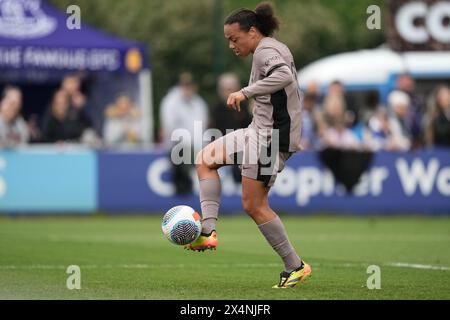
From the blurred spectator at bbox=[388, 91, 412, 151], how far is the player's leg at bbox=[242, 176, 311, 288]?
1312 cm

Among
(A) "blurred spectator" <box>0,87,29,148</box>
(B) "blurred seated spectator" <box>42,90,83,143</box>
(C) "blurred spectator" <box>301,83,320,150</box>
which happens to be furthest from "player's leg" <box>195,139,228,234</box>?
(C) "blurred spectator" <box>301,83,320,150</box>

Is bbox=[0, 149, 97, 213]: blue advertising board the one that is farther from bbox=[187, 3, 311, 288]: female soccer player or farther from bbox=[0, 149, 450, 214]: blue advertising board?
bbox=[187, 3, 311, 288]: female soccer player

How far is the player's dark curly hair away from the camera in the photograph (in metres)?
10.5

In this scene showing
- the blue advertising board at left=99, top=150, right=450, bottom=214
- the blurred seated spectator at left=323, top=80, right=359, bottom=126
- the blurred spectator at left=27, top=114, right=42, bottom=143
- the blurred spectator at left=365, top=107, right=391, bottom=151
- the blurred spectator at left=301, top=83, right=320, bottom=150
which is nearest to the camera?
the blue advertising board at left=99, top=150, right=450, bottom=214

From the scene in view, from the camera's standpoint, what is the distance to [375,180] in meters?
22.8

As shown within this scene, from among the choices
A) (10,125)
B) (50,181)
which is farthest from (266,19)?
(10,125)

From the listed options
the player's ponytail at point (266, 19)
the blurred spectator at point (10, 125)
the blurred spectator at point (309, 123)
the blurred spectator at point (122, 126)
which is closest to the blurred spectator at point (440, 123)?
the blurred spectator at point (309, 123)

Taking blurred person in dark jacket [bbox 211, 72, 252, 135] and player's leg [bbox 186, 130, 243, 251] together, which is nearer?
player's leg [bbox 186, 130, 243, 251]

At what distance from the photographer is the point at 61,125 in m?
22.5

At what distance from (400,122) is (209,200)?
13.6 metres

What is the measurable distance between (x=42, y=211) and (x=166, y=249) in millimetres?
7035

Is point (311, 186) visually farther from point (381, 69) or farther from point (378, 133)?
point (381, 69)

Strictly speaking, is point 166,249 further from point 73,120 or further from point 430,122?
point 430,122
